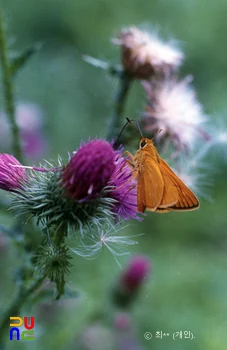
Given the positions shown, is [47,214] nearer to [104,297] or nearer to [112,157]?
[112,157]

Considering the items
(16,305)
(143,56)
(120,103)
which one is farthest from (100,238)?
(143,56)

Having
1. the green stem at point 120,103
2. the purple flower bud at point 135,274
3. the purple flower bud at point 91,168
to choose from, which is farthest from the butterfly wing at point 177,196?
the purple flower bud at point 135,274

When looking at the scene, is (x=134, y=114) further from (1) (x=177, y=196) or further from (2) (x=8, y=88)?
(1) (x=177, y=196)

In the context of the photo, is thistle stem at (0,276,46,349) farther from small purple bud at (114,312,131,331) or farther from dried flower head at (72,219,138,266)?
small purple bud at (114,312,131,331)

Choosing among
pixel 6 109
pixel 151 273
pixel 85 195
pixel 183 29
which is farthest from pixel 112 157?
pixel 183 29

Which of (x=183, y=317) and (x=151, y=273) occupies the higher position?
(x=151, y=273)

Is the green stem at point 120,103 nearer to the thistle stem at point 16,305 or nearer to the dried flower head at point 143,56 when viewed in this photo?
the dried flower head at point 143,56

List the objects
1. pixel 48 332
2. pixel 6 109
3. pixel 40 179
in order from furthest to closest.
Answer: pixel 48 332 → pixel 6 109 → pixel 40 179
